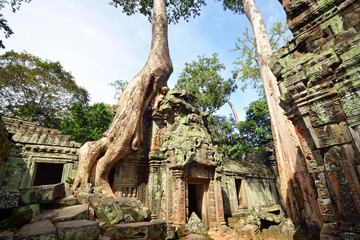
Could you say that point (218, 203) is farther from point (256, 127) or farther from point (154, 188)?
point (256, 127)

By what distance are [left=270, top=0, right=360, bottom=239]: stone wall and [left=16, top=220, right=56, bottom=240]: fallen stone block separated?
2.96 metres

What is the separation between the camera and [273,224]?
624 centimetres

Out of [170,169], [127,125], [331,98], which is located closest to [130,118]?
[127,125]

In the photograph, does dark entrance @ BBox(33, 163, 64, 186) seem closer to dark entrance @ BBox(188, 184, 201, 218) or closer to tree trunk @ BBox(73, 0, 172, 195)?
tree trunk @ BBox(73, 0, 172, 195)

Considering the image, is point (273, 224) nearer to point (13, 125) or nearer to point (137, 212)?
point (137, 212)

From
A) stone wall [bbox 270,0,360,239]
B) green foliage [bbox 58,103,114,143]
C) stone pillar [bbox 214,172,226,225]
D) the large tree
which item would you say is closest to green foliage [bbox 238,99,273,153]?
stone pillar [bbox 214,172,226,225]

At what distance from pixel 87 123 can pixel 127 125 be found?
469cm

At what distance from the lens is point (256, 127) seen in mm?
15445

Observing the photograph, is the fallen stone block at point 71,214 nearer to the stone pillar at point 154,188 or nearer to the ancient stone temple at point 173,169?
the ancient stone temple at point 173,169

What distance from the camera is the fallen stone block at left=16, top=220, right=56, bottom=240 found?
171cm

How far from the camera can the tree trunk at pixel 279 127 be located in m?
5.46

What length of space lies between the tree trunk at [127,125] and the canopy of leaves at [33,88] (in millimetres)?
11436

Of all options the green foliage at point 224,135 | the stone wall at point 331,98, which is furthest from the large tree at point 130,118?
the green foliage at point 224,135

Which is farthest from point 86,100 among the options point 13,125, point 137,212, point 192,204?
point 137,212
